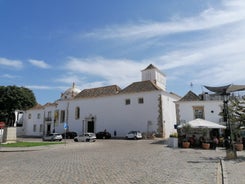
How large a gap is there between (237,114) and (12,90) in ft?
181

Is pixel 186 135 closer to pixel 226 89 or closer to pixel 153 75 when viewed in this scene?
pixel 226 89

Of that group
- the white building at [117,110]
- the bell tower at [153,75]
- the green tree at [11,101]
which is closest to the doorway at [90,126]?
the white building at [117,110]

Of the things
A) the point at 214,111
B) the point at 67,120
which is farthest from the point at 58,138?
the point at 214,111

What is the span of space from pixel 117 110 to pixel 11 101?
29556 mm

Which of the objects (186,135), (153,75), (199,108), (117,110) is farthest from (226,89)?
(153,75)

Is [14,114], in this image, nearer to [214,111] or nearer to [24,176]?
[214,111]

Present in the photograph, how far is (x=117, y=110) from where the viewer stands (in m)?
45.4

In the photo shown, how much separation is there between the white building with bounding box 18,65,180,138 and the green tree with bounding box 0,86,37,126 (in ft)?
18.4

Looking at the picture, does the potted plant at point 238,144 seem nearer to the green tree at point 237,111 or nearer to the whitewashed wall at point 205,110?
the green tree at point 237,111

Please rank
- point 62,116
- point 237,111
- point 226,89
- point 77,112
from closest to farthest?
point 226,89, point 237,111, point 77,112, point 62,116

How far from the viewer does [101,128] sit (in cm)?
4659

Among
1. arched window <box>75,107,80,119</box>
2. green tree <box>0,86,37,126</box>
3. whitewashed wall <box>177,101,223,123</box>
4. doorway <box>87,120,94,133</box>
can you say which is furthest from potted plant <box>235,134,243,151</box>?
green tree <box>0,86,37,126</box>

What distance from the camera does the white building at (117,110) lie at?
41.4 metres

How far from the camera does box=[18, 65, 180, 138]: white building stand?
41.4 metres
